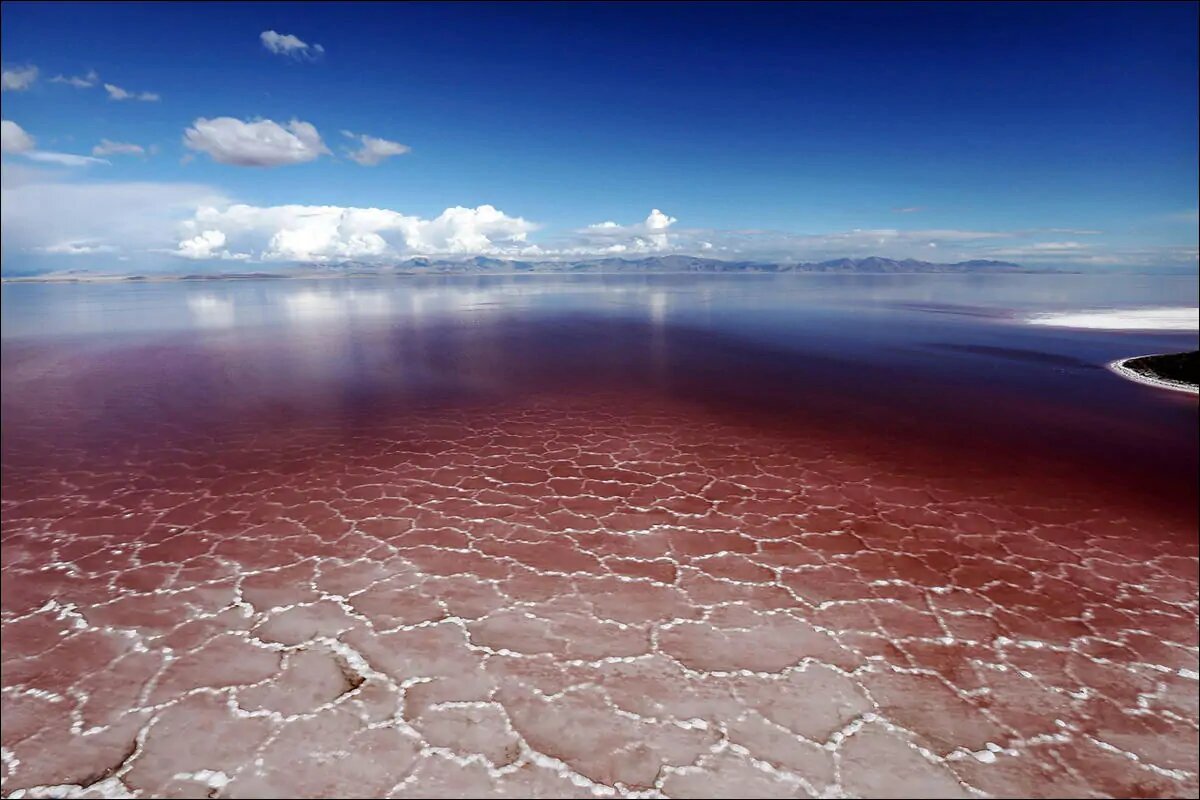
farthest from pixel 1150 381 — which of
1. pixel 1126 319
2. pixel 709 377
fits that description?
pixel 1126 319

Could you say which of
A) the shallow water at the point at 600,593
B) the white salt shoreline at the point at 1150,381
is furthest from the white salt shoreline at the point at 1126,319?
the shallow water at the point at 600,593

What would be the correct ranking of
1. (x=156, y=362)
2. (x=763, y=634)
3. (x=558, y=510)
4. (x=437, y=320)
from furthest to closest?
(x=437, y=320) → (x=156, y=362) → (x=558, y=510) → (x=763, y=634)

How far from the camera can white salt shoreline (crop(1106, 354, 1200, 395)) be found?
641 inches

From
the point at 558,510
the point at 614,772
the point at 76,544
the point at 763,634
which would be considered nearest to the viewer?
the point at 614,772

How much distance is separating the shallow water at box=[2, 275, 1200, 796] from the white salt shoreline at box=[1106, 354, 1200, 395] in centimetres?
213

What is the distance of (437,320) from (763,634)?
3256cm

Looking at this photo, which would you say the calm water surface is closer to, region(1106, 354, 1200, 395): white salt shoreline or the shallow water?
the shallow water

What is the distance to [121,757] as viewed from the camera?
4.33 metres

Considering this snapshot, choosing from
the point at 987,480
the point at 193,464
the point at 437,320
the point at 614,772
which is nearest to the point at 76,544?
the point at 193,464

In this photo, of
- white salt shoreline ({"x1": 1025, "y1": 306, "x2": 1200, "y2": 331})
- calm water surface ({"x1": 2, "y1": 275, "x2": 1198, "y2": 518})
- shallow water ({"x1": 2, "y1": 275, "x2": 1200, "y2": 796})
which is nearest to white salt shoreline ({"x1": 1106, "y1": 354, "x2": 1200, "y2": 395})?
calm water surface ({"x1": 2, "y1": 275, "x2": 1198, "y2": 518})

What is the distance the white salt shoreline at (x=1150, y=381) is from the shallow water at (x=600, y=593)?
213 centimetres

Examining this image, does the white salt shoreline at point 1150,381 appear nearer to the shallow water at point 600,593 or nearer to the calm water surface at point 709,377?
the calm water surface at point 709,377

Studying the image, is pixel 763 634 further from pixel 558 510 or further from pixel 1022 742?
pixel 558 510

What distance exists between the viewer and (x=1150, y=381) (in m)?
17.3
